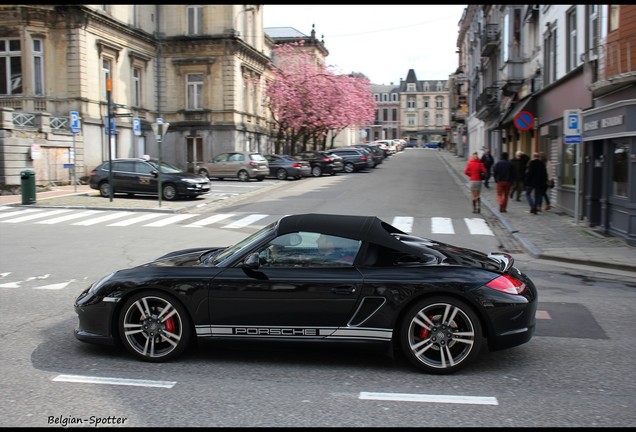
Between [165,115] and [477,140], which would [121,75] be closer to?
[165,115]

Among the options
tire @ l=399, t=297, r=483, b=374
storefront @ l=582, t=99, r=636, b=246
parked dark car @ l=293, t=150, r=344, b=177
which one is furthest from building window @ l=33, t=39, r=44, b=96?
tire @ l=399, t=297, r=483, b=374

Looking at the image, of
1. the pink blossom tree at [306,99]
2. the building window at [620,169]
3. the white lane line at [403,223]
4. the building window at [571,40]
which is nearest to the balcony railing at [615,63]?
the building window at [620,169]

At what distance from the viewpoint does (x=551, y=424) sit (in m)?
4.16

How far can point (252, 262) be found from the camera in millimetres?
5438

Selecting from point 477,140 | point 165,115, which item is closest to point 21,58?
point 165,115

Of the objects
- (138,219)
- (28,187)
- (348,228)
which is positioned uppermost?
(348,228)

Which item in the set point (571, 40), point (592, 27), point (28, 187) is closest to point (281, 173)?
point (28, 187)

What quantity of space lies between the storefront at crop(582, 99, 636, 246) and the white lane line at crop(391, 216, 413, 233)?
4.64 metres

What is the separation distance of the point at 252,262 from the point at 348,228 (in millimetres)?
938

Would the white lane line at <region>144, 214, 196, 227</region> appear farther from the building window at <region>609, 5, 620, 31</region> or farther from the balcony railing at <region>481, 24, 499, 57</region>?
the balcony railing at <region>481, 24, 499, 57</region>

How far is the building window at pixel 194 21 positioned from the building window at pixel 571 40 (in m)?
28.6

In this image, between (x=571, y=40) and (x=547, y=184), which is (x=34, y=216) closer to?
(x=547, y=184)

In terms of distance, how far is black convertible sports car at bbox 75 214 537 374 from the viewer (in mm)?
5242

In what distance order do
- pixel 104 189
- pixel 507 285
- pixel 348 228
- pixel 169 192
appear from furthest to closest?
pixel 104 189 < pixel 169 192 < pixel 348 228 < pixel 507 285
